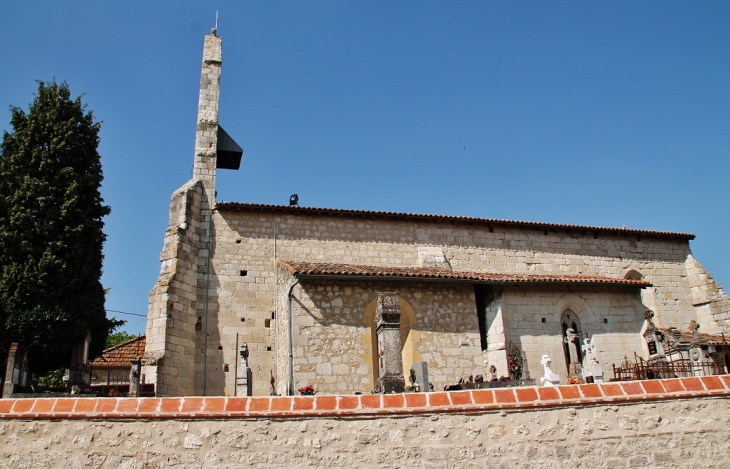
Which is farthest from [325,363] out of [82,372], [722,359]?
[722,359]

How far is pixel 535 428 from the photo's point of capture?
5602 millimetres

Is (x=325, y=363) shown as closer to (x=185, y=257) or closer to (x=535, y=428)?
(x=185, y=257)

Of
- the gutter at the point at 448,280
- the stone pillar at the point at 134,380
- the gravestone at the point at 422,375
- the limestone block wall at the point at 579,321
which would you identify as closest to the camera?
the gravestone at the point at 422,375

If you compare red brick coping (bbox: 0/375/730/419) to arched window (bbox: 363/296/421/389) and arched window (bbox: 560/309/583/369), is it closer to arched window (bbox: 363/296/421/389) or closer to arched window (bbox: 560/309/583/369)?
arched window (bbox: 363/296/421/389)

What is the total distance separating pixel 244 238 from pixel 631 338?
12.2 metres

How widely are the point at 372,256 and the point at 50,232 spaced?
9.46 m

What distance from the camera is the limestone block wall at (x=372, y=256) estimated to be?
17.0m

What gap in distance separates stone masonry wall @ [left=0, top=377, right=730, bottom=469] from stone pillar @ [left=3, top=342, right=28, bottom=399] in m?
10.9

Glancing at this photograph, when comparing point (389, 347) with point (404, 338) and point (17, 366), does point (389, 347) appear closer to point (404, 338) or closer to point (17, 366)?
point (404, 338)

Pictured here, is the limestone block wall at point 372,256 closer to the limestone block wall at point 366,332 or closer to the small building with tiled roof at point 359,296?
the small building with tiled roof at point 359,296

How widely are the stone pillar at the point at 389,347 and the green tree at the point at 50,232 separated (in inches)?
395

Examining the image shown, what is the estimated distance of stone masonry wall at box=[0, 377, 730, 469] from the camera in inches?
208

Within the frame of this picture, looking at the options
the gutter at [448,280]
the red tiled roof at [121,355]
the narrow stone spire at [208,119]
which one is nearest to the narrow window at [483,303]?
the gutter at [448,280]

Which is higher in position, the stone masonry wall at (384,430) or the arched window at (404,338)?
the arched window at (404,338)
